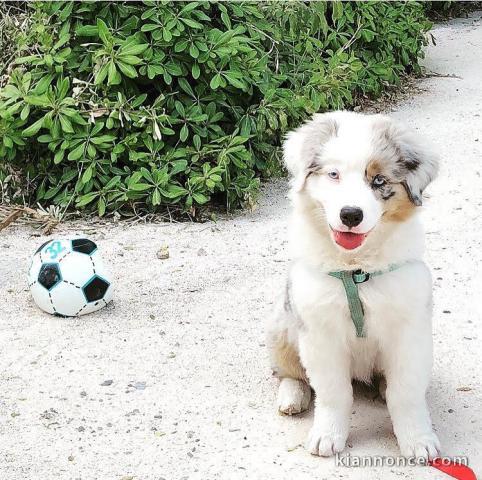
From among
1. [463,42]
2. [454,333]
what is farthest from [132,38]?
[463,42]

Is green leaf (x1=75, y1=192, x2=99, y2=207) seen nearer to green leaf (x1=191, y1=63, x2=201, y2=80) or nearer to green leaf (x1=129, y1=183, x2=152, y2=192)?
green leaf (x1=129, y1=183, x2=152, y2=192)

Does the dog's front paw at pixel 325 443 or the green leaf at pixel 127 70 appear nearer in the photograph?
the dog's front paw at pixel 325 443

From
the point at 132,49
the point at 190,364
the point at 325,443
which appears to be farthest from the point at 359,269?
the point at 132,49

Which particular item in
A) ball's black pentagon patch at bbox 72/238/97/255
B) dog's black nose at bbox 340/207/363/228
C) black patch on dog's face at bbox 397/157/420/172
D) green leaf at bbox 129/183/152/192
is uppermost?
black patch on dog's face at bbox 397/157/420/172

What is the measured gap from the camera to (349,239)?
121 inches

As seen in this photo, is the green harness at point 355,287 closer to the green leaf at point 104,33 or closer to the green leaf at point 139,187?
the green leaf at point 139,187

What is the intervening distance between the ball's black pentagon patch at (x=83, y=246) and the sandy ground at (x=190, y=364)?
0.36 meters

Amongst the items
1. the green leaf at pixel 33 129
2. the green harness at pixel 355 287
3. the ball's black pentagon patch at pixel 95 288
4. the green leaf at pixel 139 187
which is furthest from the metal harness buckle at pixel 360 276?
the green leaf at pixel 33 129

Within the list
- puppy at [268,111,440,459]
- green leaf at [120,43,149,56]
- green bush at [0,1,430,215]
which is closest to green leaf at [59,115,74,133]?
green bush at [0,1,430,215]

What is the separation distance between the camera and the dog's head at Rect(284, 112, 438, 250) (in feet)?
9.89

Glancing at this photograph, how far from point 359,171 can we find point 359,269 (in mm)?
413

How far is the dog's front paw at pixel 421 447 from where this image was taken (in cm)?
331

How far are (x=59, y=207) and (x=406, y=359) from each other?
3401 millimetres

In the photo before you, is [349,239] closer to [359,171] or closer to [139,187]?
[359,171]
